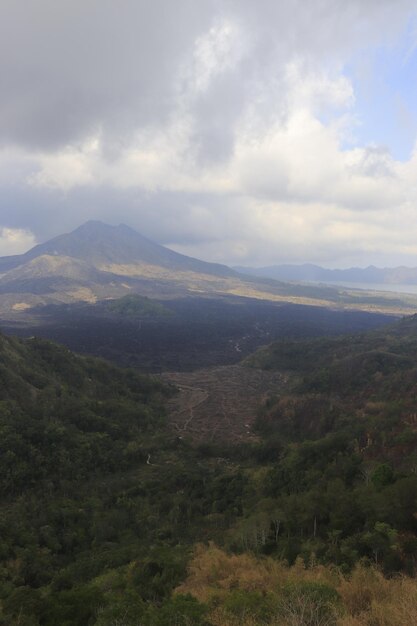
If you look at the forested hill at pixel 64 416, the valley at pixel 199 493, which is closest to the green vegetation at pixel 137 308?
the valley at pixel 199 493

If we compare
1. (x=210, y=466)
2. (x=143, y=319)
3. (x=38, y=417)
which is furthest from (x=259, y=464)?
(x=143, y=319)

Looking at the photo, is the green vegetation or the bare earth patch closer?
the bare earth patch

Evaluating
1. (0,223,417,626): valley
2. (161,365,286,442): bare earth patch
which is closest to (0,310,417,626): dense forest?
(0,223,417,626): valley

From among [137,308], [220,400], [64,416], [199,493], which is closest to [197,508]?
[199,493]

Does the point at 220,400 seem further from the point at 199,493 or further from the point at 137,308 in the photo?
the point at 137,308

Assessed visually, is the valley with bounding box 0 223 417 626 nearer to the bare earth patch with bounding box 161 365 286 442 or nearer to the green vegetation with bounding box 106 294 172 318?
the bare earth patch with bounding box 161 365 286 442
